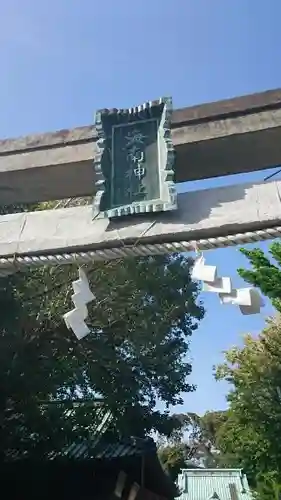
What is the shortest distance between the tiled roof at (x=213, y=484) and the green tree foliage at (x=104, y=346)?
578 inches

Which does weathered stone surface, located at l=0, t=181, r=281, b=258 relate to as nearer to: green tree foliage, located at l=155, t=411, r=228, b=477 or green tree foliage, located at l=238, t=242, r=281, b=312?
green tree foliage, located at l=238, t=242, r=281, b=312

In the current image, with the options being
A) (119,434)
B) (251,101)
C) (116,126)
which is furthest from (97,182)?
(119,434)

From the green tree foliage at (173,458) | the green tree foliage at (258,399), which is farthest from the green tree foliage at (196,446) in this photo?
the green tree foliage at (258,399)

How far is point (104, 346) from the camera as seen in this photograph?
8.65 m

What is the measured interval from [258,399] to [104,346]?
3719 mm

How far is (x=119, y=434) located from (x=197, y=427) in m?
20.0

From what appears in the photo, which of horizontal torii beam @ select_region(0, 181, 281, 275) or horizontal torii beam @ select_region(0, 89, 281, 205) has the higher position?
horizontal torii beam @ select_region(0, 89, 281, 205)

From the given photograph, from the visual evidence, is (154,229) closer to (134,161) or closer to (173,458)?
(134,161)

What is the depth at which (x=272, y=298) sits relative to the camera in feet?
30.8

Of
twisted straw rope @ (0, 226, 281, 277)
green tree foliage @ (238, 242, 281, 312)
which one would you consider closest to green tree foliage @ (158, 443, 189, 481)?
green tree foliage @ (238, 242, 281, 312)

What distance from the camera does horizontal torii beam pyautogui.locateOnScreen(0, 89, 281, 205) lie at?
321 centimetres

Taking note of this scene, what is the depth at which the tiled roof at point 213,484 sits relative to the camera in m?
22.6

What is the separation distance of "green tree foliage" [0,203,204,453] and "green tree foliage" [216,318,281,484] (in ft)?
4.60

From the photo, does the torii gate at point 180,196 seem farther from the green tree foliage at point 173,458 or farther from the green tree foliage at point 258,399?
the green tree foliage at point 173,458
